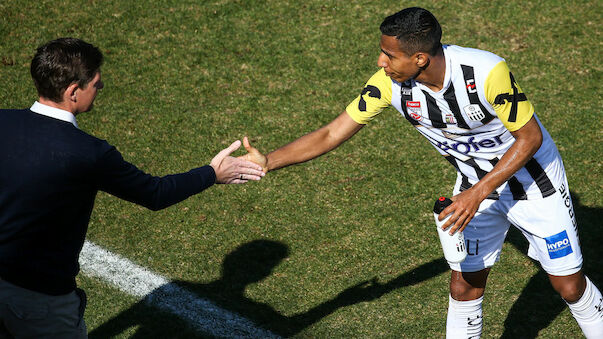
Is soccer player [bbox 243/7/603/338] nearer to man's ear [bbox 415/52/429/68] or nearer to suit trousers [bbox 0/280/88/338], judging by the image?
man's ear [bbox 415/52/429/68]

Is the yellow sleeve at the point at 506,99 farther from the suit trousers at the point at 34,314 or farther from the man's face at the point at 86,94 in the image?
the suit trousers at the point at 34,314

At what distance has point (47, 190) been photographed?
12.4 feet

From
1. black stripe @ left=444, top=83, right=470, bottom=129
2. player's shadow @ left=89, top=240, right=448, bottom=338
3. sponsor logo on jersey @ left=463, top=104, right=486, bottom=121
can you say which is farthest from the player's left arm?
player's shadow @ left=89, top=240, right=448, bottom=338

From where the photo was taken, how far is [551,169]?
496 centimetres

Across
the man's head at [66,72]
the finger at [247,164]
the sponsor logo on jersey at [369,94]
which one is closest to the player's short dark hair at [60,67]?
the man's head at [66,72]

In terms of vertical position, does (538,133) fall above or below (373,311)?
above

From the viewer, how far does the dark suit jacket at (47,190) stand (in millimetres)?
3738

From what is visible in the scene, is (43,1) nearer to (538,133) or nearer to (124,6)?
(124,6)

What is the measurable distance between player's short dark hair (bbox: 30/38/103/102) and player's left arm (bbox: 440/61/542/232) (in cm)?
237

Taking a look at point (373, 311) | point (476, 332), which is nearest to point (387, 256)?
point (373, 311)

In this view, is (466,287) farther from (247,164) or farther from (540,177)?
(247,164)

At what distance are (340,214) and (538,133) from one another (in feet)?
9.69

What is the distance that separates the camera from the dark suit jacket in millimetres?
3738

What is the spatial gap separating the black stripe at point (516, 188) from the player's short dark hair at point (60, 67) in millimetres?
2833
